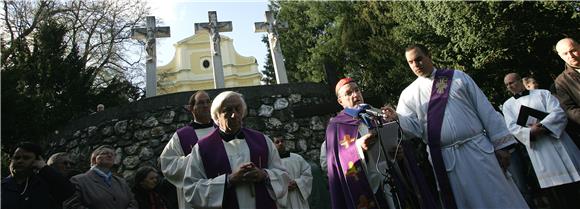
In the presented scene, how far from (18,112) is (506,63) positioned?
45.0 feet

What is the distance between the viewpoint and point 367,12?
18516mm

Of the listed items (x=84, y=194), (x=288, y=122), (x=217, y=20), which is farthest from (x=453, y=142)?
(x=217, y=20)

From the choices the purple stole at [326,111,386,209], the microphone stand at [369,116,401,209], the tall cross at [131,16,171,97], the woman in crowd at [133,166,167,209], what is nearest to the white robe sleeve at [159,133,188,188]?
the woman in crowd at [133,166,167,209]

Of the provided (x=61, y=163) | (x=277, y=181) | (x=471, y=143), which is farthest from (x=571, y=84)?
(x=61, y=163)

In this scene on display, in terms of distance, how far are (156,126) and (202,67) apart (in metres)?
23.5

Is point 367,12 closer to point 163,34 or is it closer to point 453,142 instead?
point 163,34

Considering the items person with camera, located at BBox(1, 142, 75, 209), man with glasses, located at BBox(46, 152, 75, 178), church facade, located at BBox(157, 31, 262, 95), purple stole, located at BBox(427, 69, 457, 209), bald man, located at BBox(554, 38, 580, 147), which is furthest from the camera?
church facade, located at BBox(157, 31, 262, 95)

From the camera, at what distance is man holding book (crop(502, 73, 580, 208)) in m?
4.29

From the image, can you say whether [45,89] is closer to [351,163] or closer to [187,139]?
[187,139]

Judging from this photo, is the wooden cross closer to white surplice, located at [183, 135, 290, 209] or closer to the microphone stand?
the microphone stand

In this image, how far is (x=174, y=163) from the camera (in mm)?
3758

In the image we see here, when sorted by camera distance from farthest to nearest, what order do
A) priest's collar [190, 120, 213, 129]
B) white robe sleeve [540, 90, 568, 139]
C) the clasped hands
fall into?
priest's collar [190, 120, 213, 129] → white robe sleeve [540, 90, 568, 139] → the clasped hands

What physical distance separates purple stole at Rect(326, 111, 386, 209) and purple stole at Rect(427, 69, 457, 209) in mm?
578

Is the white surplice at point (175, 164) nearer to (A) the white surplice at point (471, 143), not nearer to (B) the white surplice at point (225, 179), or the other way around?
(B) the white surplice at point (225, 179)
